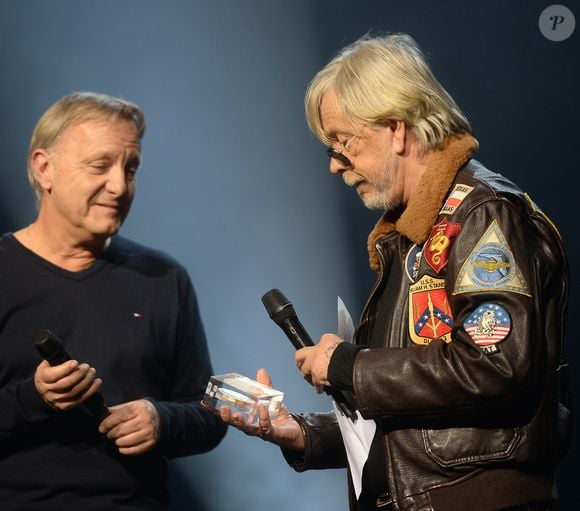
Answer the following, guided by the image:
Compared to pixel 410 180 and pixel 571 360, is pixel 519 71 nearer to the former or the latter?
pixel 571 360

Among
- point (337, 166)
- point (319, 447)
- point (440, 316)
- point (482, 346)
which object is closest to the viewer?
point (482, 346)

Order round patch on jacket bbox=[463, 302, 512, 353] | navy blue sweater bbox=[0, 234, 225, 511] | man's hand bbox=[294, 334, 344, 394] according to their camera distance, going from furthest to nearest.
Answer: navy blue sweater bbox=[0, 234, 225, 511] < man's hand bbox=[294, 334, 344, 394] < round patch on jacket bbox=[463, 302, 512, 353]

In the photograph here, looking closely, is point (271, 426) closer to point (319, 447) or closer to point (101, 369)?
point (319, 447)

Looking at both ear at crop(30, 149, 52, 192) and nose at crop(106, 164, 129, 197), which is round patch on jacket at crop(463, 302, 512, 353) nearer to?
nose at crop(106, 164, 129, 197)

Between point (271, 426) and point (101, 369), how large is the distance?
0.46 metres

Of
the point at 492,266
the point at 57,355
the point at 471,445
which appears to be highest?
the point at 492,266

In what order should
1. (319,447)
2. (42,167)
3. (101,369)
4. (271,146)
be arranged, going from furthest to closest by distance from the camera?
(271,146) → (42,167) → (101,369) → (319,447)

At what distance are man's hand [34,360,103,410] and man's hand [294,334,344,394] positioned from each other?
0.47m

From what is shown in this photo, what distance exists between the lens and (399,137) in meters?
1.81

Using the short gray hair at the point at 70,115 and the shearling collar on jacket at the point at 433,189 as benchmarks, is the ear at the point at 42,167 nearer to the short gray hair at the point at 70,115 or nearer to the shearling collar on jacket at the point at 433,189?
the short gray hair at the point at 70,115

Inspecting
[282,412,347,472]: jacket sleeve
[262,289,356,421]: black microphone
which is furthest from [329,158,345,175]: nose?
[282,412,347,472]: jacket sleeve

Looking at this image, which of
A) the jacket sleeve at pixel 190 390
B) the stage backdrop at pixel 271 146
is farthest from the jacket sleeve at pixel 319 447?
the stage backdrop at pixel 271 146

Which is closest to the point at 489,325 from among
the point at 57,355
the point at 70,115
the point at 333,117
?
the point at 333,117

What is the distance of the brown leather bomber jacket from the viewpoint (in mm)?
1532
